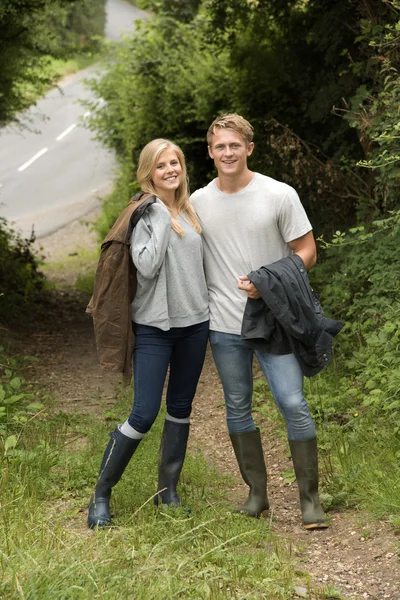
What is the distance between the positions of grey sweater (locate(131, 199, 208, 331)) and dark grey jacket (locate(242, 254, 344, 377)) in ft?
0.94

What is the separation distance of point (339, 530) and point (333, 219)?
5.12 metres

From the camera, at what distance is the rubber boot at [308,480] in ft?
15.5

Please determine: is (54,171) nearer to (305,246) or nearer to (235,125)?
(235,125)

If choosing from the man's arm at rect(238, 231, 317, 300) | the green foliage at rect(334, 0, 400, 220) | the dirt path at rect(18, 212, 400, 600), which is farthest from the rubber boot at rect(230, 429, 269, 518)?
the green foliage at rect(334, 0, 400, 220)

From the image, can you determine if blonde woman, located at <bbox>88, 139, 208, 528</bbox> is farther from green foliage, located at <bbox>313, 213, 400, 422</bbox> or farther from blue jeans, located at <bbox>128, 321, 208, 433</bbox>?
green foliage, located at <bbox>313, 213, 400, 422</bbox>

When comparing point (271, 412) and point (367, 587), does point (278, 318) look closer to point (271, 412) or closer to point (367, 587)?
point (367, 587)

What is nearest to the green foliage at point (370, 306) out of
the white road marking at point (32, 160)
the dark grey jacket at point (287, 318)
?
the dark grey jacket at point (287, 318)

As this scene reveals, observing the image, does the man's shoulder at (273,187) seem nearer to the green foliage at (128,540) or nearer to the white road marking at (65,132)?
the green foliage at (128,540)

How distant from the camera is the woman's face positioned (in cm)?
452

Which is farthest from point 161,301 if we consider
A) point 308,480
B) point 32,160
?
point 32,160

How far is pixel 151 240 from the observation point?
437 cm

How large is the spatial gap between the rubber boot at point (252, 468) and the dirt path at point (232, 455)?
0.11 metres

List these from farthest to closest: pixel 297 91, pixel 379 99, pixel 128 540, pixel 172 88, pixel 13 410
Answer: pixel 172 88 → pixel 297 91 → pixel 379 99 → pixel 13 410 → pixel 128 540

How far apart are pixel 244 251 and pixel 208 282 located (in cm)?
26
